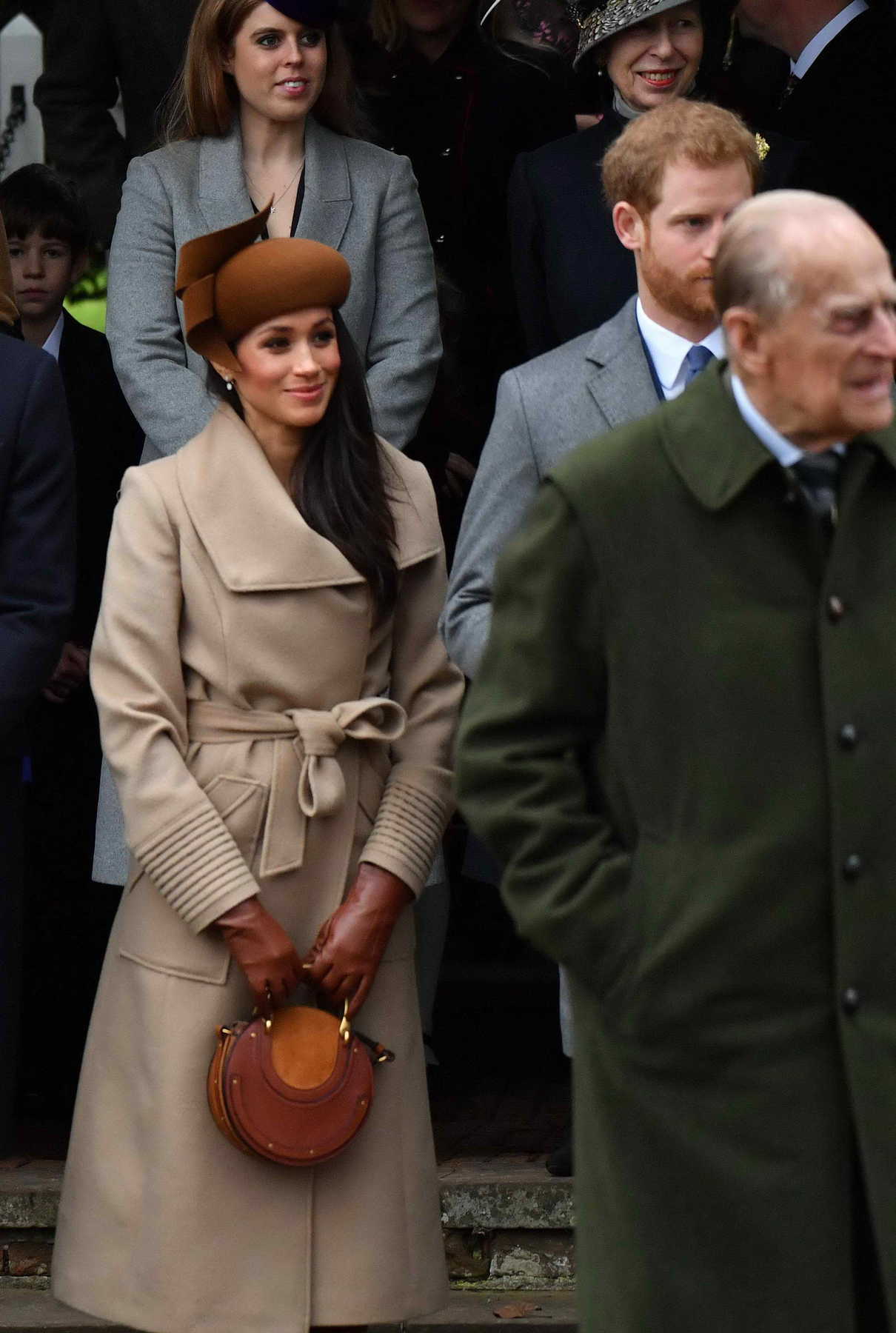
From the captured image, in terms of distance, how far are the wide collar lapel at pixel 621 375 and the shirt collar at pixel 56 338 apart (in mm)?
1900

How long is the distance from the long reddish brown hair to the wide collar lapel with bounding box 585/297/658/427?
1267 mm

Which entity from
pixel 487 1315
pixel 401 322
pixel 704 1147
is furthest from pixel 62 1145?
pixel 704 1147

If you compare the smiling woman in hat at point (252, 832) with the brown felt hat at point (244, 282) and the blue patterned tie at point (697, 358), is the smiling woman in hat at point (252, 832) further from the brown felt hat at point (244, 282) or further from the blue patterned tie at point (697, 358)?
the blue patterned tie at point (697, 358)

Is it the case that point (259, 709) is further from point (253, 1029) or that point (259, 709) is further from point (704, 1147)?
point (704, 1147)

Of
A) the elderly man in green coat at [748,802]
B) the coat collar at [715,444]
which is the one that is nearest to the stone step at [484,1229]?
the elderly man in green coat at [748,802]

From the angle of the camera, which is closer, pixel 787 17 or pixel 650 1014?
pixel 650 1014

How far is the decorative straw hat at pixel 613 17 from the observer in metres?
4.61

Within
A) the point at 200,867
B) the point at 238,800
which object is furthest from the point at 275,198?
the point at 200,867

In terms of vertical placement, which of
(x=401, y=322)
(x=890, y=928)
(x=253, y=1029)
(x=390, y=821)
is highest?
(x=401, y=322)

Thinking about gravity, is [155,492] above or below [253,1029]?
above

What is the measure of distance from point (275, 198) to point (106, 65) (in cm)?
116

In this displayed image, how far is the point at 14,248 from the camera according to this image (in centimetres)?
560

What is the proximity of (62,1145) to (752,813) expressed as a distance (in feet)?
9.85

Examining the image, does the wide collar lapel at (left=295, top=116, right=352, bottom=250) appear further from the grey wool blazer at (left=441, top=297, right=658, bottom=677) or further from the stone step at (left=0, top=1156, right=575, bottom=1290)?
the stone step at (left=0, top=1156, right=575, bottom=1290)
